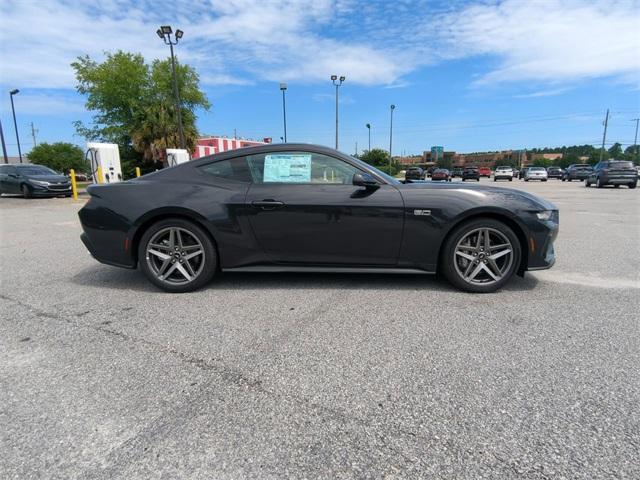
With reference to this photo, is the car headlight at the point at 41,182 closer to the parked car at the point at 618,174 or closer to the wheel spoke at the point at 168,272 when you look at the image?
the wheel spoke at the point at 168,272

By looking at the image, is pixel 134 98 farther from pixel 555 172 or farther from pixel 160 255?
pixel 555 172

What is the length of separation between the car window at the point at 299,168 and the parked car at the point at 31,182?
15.1m

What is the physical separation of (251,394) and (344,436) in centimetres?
59

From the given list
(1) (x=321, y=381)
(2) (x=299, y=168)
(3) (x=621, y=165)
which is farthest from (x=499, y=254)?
(3) (x=621, y=165)

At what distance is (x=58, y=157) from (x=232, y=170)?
6835 cm

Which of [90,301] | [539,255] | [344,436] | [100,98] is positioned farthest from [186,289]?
[100,98]

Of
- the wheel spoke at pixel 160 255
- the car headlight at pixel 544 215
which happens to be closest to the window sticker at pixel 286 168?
the wheel spoke at pixel 160 255

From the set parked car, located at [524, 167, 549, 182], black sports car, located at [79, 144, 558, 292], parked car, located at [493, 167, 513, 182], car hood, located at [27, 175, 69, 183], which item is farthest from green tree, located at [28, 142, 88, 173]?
black sports car, located at [79, 144, 558, 292]

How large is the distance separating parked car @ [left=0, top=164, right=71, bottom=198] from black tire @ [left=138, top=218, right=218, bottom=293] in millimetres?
14551

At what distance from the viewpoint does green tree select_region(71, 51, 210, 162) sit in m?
32.5

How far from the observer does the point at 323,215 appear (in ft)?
11.6

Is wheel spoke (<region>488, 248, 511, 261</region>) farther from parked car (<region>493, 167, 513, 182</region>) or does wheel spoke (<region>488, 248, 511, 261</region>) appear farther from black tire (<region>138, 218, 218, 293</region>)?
parked car (<region>493, 167, 513, 182</region>)

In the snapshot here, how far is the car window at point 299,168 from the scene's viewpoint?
362cm

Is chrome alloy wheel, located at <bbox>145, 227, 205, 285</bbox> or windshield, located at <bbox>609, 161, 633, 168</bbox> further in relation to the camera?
windshield, located at <bbox>609, 161, 633, 168</bbox>
